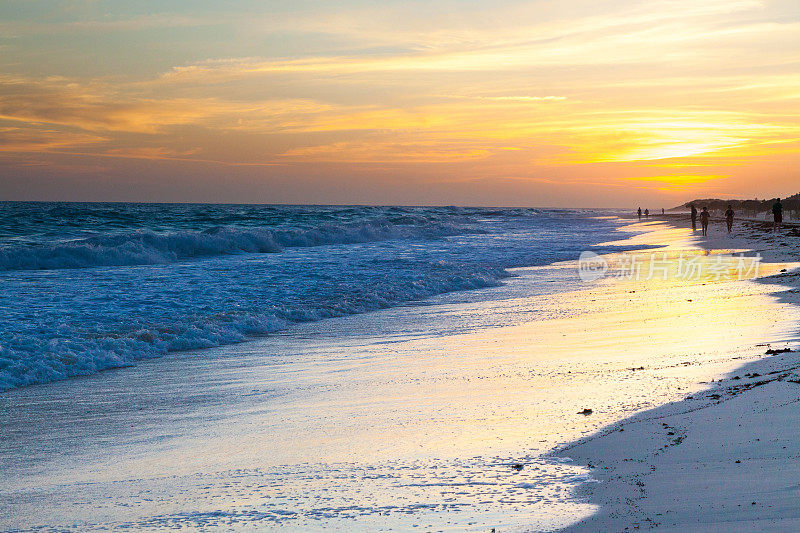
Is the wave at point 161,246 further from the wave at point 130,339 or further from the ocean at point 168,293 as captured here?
the wave at point 130,339

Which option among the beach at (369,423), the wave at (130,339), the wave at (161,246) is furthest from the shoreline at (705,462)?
the wave at (161,246)

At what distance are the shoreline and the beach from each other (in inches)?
2.7

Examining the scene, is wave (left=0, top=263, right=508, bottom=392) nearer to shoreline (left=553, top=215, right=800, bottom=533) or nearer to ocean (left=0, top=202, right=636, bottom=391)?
ocean (left=0, top=202, right=636, bottom=391)

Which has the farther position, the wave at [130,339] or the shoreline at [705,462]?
the wave at [130,339]

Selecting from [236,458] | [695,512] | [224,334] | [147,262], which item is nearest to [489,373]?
[236,458]

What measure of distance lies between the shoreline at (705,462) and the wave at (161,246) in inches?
902

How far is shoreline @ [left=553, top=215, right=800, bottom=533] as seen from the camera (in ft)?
11.1

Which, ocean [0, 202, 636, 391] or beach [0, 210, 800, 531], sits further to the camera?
ocean [0, 202, 636, 391]

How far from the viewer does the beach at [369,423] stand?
3.86m

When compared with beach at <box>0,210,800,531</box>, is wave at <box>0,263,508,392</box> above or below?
above

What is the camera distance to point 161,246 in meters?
30.4

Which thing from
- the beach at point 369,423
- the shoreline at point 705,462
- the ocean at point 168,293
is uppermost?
the ocean at point 168,293

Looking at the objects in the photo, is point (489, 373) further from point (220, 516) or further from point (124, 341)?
point (124, 341)

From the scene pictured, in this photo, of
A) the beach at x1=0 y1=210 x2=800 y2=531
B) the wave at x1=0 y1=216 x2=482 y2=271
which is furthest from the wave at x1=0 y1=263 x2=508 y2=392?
the wave at x1=0 y1=216 x2=482 y2=271
